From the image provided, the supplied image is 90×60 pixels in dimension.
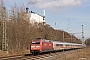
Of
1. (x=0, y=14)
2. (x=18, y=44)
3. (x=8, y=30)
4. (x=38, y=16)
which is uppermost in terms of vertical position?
(x=38, y=16)

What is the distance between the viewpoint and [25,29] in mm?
53812

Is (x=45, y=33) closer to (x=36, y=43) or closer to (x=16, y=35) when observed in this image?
(x=16, y=35)

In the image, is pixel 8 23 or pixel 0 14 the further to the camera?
pixel 8 23

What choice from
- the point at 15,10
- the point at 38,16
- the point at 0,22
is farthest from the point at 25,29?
the point at 38,16

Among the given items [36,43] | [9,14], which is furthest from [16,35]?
[36,43]

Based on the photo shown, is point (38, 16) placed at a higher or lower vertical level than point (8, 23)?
higher

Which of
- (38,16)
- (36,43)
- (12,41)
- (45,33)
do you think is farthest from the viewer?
(38,16)

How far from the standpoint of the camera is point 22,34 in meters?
52.5

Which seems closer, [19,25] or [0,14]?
[0,14]

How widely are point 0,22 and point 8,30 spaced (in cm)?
336

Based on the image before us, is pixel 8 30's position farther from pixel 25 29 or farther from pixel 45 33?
pixel 45 33

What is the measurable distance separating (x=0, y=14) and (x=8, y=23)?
385 centimetres

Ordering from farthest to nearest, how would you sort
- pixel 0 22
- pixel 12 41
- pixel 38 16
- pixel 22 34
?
pixel 38 16
pixel 22 34
pixel 12 41
pixel 0 22

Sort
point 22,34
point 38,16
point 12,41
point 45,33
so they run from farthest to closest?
point 38,16 < point 45,33 < point 22,34 < point 12,41
